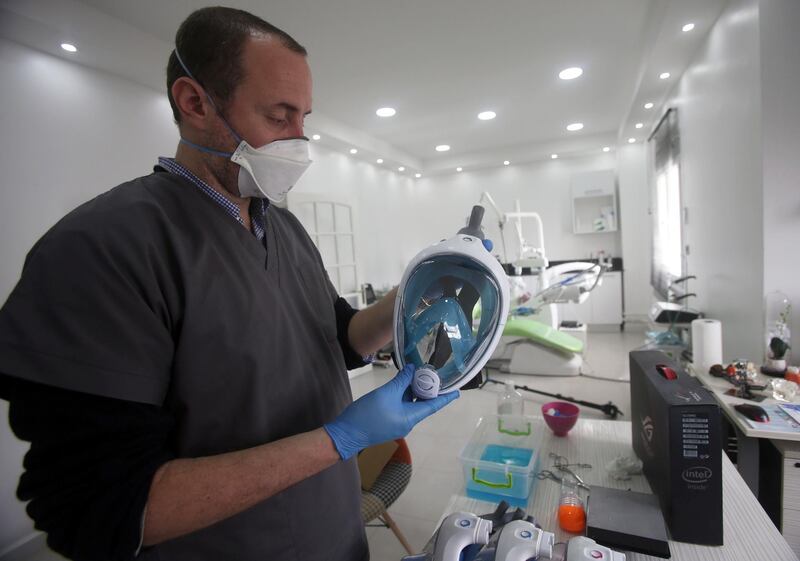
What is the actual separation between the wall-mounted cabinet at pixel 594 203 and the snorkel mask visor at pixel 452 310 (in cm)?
564

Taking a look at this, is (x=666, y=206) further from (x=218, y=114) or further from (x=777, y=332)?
(x=218, y=114)

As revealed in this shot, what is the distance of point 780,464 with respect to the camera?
149cm

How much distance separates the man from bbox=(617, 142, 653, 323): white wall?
18.5 ft

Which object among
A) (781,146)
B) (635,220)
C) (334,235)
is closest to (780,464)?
(781,146)

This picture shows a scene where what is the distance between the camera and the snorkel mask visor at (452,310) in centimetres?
82

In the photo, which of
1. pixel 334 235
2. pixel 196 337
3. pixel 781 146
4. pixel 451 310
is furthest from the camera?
pixel 334 235

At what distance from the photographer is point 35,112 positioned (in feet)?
6.96

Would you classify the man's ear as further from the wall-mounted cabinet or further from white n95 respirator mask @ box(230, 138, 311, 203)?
the wall-mounted cabinet

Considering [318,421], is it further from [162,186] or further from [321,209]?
[321,209]

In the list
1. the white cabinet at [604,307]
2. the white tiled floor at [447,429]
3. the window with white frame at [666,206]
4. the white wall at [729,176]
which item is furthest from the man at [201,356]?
the white cabinet at [604,307]

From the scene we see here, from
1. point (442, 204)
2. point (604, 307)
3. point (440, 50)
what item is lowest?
point (604, 307)

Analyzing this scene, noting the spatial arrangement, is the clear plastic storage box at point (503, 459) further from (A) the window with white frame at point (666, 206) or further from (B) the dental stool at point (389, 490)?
(A) the window with white frame at point (666, 206)

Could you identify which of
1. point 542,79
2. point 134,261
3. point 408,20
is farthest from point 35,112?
point 542,79

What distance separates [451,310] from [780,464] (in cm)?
150
